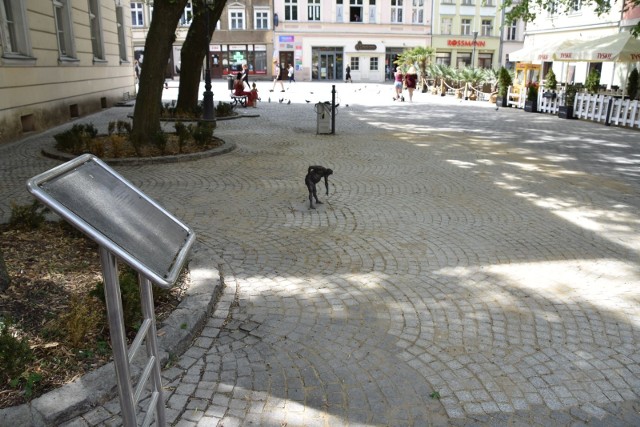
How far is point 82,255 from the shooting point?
518cm

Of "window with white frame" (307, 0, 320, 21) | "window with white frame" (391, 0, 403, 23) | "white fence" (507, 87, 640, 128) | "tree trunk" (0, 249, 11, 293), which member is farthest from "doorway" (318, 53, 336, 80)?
"tree trunk" (0, 249, 11, 293)

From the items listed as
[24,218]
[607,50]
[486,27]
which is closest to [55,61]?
[24,218]

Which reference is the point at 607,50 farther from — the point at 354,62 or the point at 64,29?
the point at 354,62

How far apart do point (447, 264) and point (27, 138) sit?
11.3m

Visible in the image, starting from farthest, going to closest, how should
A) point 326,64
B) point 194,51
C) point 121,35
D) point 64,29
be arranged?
point 326,64 < point 121,35 < point 194,51 < point 64,29

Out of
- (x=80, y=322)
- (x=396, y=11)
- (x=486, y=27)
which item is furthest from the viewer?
(x=486, y=27)

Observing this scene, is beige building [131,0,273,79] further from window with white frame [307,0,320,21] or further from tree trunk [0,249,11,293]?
tree trunk [0,249,11,293]

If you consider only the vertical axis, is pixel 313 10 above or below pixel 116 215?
A: above

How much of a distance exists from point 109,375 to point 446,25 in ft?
184

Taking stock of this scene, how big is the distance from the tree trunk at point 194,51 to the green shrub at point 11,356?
13.2 m

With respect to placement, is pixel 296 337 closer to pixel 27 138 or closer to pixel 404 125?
pixel 27 138

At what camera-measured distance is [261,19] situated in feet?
169

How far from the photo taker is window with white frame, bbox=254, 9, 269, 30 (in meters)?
51.2

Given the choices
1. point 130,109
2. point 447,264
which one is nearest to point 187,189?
point 447,264
